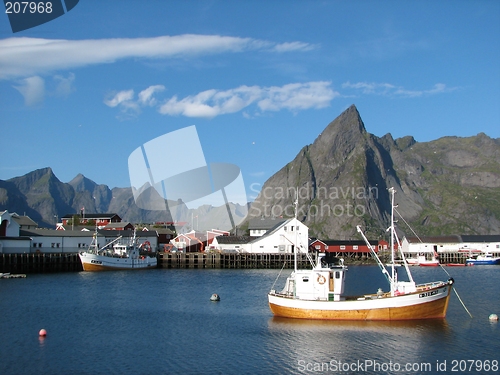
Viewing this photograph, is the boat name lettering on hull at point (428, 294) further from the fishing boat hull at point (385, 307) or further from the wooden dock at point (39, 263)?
the wooden dock at point (39, 263)

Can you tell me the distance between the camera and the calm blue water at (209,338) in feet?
90.9

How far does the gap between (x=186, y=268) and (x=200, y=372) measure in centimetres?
7160

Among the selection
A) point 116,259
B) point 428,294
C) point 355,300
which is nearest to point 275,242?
point 116,259

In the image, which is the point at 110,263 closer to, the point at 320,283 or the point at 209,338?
the point at 320,283

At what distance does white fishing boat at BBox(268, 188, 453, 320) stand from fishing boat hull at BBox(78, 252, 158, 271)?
52.9 m

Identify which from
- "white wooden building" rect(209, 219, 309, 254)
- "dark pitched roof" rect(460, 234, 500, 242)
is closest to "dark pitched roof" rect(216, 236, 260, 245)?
"white wooden building" rect(209, 219, 309, 254)

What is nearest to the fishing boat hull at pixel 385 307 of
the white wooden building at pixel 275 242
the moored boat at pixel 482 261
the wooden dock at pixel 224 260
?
the wooden dock at pixel 224 260

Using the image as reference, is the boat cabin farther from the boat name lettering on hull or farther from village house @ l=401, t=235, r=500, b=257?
village house @ l=401, t=235, r=500, b=257

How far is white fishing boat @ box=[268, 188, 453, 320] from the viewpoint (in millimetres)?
37031

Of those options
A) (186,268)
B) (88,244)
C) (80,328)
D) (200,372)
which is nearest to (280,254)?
(186,268)

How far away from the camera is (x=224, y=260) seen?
101 metres

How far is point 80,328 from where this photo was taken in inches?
1436

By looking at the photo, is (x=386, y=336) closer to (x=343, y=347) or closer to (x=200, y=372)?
(x=343, y=347)

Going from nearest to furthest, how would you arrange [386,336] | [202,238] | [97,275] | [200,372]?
[200,372] < [386,336] < [97,275] < [202,238]
